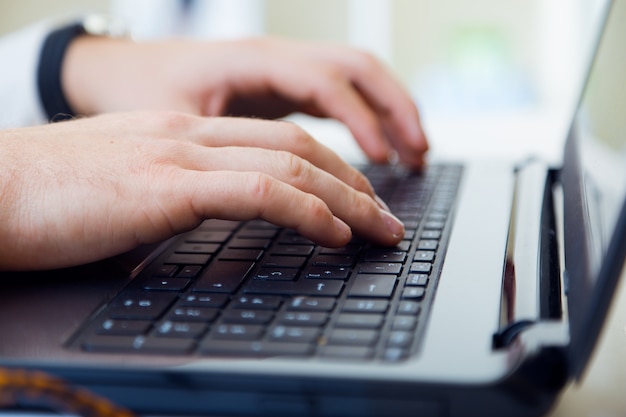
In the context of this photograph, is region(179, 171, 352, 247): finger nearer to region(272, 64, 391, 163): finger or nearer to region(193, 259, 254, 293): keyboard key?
region(193, 259, 254, 293): keyboard key

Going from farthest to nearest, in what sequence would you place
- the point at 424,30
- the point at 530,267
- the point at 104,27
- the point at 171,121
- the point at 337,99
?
1. the point at 424,30
2. the point at 104,27
3. the point at 337,99
4. the point at 171,121
5. the point at 530,267

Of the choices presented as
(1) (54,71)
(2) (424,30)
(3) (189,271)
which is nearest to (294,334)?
(3) (189,271)

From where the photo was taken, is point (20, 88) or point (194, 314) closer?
point (194, 314)

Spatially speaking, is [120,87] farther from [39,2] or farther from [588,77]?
[39,2]

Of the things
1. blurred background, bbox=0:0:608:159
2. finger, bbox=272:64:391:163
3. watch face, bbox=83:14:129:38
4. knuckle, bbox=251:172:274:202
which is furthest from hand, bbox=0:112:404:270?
blurred background, bbox=0:0:608:159

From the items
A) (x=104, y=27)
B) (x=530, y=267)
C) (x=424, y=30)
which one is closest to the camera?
(x=530, y=267)

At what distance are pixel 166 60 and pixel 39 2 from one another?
1.49 meters

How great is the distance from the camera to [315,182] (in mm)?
477

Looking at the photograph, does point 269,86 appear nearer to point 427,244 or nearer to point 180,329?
point 427,244

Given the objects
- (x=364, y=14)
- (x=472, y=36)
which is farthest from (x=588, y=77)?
(x=472, y=36)

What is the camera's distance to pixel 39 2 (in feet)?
6.95

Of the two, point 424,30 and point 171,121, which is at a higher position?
point 171,121

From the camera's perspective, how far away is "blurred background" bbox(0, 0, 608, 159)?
1924 mm

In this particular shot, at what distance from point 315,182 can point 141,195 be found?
0.33 ft
